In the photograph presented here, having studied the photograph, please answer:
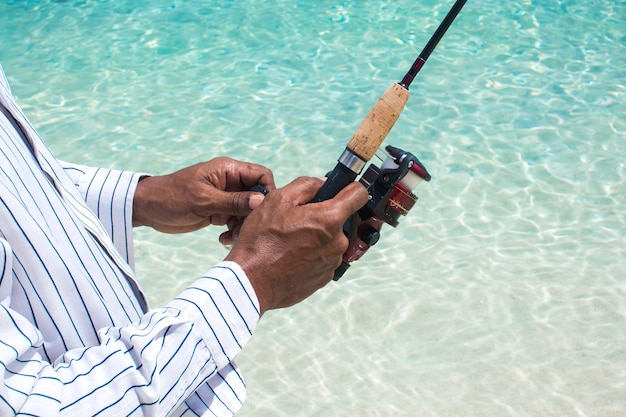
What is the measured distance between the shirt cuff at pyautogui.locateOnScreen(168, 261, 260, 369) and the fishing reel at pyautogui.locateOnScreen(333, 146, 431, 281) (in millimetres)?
349

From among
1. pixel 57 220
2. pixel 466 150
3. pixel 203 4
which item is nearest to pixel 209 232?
pixel 466 150

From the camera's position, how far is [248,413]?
2.92 meters

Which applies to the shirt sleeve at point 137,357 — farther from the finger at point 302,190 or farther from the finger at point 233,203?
the finger at point 233,203

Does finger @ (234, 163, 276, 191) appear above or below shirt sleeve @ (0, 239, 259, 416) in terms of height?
below

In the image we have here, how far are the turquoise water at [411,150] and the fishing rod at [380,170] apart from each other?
4.87ft

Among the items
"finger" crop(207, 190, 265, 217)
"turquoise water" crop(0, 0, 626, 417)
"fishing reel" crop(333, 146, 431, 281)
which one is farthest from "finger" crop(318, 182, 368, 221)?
"turquoise water" crop(0, 0, 626, 417)

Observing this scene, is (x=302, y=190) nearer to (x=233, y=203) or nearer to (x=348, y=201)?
A: (x=348, y=201)

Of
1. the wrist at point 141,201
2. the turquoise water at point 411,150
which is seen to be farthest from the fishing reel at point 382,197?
Answer: the turquoise water at point 411,150

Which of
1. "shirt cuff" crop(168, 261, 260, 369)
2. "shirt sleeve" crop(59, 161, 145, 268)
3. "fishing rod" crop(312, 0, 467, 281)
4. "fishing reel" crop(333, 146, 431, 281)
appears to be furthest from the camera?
"shirt sleeve" crop(59, 161, 145, 268)

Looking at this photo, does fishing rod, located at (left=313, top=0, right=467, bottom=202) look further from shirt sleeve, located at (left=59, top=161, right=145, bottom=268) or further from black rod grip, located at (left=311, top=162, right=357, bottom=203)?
shirt sleeve, located at (left=59, top=161, right=145, bottom=268)

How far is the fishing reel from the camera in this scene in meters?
1.56

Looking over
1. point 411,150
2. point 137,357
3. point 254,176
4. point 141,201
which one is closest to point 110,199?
point 141,201

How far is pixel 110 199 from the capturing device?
1.72 m

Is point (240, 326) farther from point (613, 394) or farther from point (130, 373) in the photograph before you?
point (613, 394)
